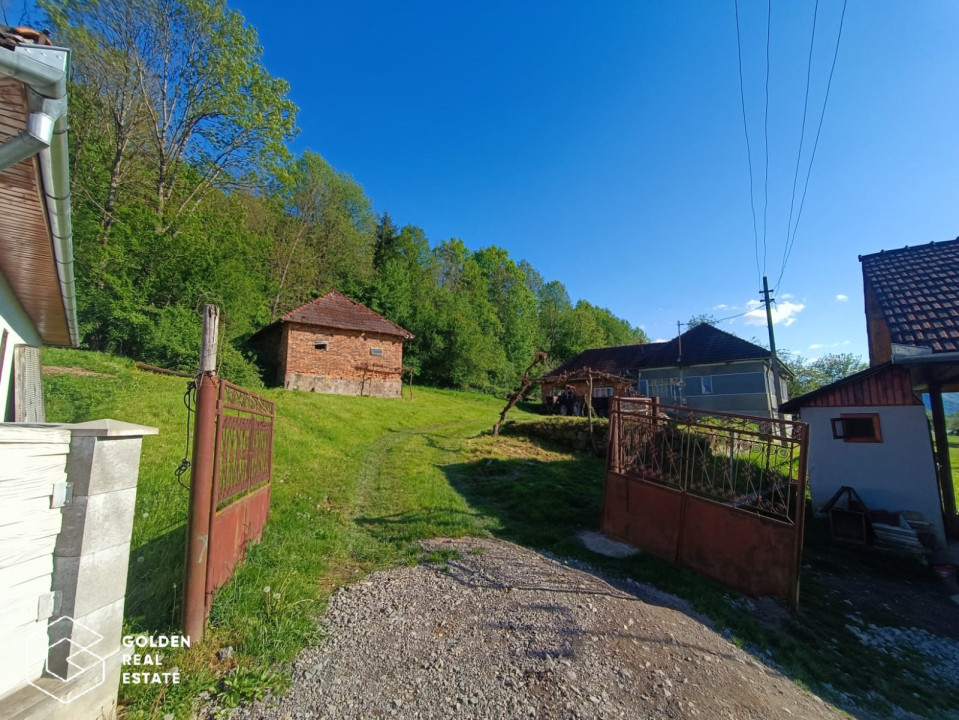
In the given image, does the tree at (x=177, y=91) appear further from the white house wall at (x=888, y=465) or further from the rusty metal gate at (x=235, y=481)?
the white house wall at (x=888, y=465)

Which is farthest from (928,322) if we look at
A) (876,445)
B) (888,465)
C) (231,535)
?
(231,535)

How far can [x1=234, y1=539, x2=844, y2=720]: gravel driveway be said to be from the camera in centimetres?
246

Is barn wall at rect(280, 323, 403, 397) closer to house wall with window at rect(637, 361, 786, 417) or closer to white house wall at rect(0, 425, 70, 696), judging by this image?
house wall with window at rect(637, 361, 786, 417)

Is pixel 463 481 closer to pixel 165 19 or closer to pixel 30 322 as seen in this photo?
pixel 30 322

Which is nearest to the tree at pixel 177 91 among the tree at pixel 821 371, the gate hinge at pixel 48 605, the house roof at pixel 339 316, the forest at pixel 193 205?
the forest at pixel 193 205

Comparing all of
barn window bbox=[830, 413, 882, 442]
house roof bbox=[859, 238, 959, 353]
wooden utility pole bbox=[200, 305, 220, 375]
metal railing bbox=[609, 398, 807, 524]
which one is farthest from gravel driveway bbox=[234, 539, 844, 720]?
house roof bbox=[859, 238, 959, 353]

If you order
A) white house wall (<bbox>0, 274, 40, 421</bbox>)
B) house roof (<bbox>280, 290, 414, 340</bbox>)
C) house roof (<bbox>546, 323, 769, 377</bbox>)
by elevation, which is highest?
house roof (<bbox>280, 290, 414, 340</bbox>)

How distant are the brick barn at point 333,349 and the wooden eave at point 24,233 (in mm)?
13919

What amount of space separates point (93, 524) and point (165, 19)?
83.0 feet

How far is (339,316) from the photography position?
21484mm

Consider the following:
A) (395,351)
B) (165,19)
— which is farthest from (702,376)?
(165,19)

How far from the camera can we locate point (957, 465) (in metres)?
12.5

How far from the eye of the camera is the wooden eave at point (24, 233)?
2281mm

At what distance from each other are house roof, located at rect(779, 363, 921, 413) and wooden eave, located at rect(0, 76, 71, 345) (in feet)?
37.5
